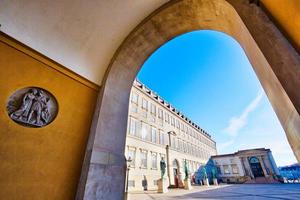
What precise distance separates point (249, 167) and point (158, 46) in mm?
39171

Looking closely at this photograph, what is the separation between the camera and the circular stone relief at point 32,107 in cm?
206

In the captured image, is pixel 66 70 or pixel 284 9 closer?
pixel 284 9

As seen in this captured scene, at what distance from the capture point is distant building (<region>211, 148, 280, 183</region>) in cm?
2886

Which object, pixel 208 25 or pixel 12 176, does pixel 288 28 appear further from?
pixel 12 176

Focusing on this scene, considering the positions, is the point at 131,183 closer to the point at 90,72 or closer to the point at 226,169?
the point at 90,72

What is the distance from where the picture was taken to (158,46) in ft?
11.9

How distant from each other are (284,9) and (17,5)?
134 inches

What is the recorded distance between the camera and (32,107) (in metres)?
2.21

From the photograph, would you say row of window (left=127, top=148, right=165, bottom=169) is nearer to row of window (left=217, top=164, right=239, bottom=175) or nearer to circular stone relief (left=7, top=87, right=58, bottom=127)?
circular stone relief (left=7, top=87, right=58, bottom=127)

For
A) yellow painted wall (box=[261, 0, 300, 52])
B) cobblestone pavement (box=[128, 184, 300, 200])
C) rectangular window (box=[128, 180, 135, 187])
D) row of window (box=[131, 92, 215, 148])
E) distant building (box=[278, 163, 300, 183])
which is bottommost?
cobblestone pavement (box=[128, 184, 300, 200])

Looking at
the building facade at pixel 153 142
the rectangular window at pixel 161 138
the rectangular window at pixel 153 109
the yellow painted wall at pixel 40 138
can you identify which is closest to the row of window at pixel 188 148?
the building facade at pixel 153 142

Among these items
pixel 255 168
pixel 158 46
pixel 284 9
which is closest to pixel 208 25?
pixel 158 46

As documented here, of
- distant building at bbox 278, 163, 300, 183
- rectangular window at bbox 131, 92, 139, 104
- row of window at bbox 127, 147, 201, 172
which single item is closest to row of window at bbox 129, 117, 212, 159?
row of window at bbox 127, 147, 201, 172

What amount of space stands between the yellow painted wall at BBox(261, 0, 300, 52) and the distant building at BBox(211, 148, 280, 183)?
35792mm
